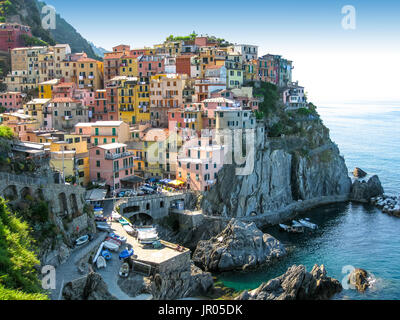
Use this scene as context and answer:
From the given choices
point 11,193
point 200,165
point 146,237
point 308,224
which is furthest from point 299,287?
point 11,193

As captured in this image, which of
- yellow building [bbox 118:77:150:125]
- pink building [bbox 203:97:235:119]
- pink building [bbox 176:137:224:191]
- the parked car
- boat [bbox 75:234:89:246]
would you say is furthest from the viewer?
yellow building [bbox 118:77:150:125]

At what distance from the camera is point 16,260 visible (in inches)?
944

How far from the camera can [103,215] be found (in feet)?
143

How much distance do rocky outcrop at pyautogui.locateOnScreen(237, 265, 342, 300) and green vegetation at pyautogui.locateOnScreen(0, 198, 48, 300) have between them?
54.2 feet

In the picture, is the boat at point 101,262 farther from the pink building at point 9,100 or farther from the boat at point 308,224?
the pink building at point 9,100

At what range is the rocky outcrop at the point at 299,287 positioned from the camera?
35.0m

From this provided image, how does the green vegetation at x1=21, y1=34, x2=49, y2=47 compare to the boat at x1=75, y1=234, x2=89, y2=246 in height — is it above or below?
above

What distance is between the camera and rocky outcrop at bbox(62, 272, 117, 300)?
26.9m

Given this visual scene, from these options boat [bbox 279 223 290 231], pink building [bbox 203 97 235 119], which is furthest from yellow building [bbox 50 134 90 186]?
boat [bbox 279 223 290 231]

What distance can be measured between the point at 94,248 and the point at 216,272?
1359cm

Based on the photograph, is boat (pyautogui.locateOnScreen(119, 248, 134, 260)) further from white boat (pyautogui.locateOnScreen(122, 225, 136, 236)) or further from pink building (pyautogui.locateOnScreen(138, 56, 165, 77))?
pink building (pyautogui.locateOnScreen(138, 56, 165, 77))

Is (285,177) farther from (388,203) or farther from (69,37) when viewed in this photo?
(69,37)

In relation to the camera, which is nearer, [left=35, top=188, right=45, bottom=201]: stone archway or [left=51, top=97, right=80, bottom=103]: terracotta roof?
[left=35, top=188, right=45, bottom=201]: stone archway
